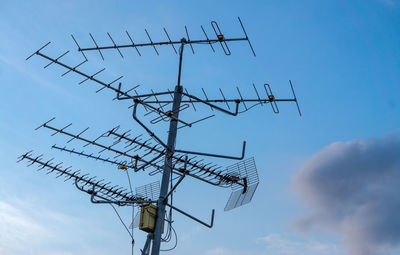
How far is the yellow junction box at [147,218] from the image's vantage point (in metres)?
10.8

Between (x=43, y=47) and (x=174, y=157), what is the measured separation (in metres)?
3.64

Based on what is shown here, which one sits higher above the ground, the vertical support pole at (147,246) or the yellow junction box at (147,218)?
the yellow junction box at (147,218)

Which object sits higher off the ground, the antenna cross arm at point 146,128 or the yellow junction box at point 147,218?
the antenna cross arm at point 146,128

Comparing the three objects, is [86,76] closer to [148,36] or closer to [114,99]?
[114,99]

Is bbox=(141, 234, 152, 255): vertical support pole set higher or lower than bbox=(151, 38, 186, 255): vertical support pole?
lower

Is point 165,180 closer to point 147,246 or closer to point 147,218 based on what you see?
point 147,218

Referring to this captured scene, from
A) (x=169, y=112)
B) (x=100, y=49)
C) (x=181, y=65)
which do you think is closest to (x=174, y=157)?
(x=169, y=112)

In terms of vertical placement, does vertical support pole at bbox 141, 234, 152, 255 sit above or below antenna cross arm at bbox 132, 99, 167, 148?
below

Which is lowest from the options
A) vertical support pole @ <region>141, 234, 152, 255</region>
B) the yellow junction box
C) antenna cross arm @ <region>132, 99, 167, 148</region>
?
vertical support pole @ <region>141, 234, 152, 255</region>

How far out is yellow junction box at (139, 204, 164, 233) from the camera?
1084 cm

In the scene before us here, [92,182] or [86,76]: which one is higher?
[86,76]

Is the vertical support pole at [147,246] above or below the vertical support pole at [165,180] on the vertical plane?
below

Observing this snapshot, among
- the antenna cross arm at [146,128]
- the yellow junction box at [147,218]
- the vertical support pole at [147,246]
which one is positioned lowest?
the vertical support pole at [147,246]

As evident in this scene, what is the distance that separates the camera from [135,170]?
1255 centimetres
